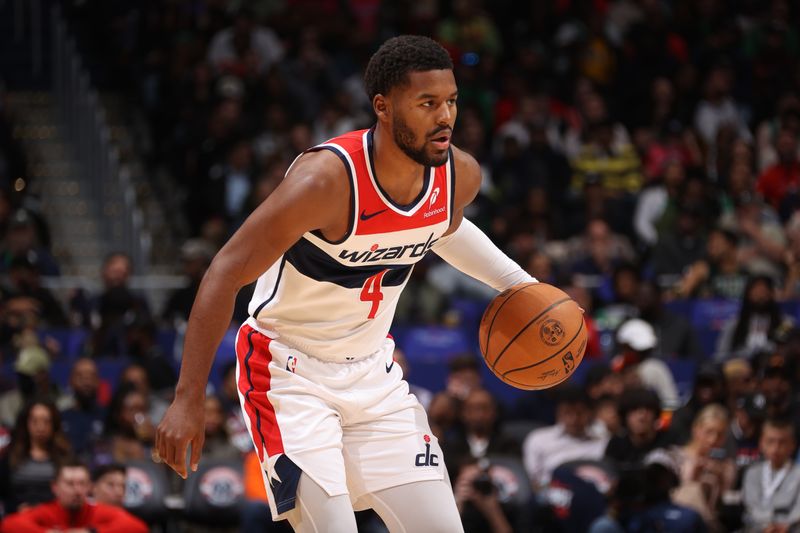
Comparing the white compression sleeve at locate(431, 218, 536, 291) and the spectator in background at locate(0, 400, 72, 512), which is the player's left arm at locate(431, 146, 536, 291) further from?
the spectator in background at locate(0, 400, 72, 512)

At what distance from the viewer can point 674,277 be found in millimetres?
11672

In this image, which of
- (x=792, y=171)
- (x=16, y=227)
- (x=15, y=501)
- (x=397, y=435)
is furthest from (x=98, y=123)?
(x=397, y=435)

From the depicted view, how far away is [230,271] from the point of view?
4.32 metres

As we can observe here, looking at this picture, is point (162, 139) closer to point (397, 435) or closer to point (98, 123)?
point (98, 123)

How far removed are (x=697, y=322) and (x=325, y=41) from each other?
6266 mm

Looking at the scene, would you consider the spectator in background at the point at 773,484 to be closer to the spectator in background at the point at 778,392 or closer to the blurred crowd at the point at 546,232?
the blurred crowd at the point at 546,232

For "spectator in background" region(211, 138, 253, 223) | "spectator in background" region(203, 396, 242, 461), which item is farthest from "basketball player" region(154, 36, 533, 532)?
"spectator in background" region(211, 138, 253, 223)

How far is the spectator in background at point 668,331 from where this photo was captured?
35.0ft

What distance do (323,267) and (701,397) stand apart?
5537mm

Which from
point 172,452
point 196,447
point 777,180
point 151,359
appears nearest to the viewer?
point 172,452

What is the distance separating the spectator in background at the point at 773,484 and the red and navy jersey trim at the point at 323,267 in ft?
15.4

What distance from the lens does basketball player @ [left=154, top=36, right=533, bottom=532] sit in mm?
4500

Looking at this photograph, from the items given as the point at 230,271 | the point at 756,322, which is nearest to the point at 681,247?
the point at 756,322

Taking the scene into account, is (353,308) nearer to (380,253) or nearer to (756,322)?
(380,253)
